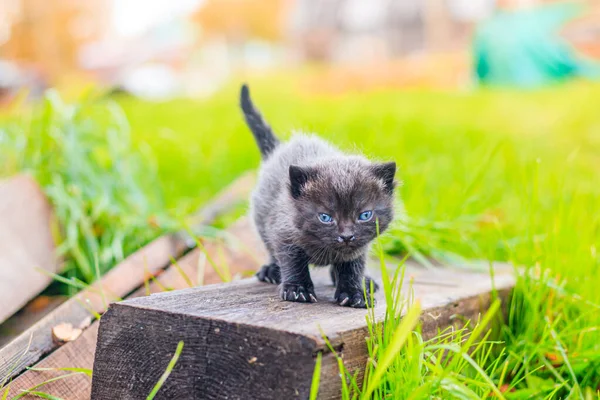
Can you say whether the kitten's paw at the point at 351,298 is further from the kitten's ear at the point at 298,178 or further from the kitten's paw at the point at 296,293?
the kitten's ear at the point at 298,178

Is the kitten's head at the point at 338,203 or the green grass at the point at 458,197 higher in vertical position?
the kitten's head at the point at 338,203

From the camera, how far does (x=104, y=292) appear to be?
307 cm

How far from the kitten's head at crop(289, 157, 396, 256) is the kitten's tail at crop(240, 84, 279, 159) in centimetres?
76

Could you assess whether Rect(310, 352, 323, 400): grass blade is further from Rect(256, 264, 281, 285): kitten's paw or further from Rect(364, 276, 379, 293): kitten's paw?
Rect(256, 264, 281, 285): kitten's paw

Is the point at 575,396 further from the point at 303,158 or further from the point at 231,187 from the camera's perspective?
the point at 231,187

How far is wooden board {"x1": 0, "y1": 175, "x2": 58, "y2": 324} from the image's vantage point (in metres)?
3.09

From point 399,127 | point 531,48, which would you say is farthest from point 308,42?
point 399,127

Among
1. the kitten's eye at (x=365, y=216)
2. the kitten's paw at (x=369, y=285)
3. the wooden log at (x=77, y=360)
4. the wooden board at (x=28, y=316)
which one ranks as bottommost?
the wooden board at (x=28, y=316)

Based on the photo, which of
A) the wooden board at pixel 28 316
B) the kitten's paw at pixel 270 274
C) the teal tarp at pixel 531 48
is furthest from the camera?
the teal tarp at pixel 531 48

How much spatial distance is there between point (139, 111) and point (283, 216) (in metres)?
7.88

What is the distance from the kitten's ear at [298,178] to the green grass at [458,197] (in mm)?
677

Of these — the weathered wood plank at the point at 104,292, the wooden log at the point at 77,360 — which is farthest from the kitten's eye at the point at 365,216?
the weathered wood plank at the point at 104,292

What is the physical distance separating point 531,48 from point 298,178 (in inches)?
411

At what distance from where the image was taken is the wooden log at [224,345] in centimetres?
188
